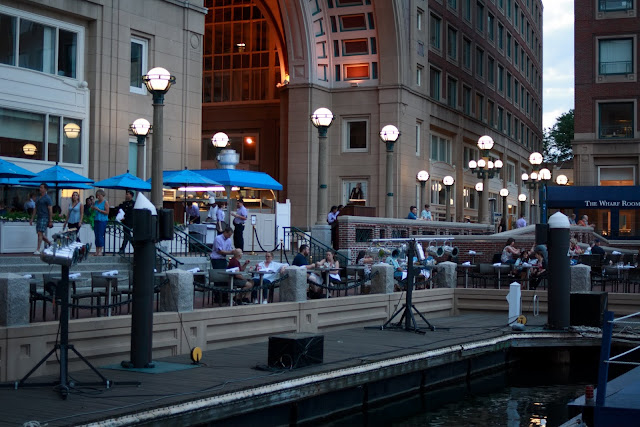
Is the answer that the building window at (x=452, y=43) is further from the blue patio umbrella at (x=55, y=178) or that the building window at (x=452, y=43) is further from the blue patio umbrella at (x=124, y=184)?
the blue patio umbrella at (x=55, y=178)

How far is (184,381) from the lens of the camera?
13.7 m

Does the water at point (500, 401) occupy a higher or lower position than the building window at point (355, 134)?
lower

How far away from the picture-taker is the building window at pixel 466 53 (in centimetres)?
6194

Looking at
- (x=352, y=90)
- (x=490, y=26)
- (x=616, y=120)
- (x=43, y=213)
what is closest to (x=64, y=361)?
(x=43, y=213)

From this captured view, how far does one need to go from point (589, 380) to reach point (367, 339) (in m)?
5.38

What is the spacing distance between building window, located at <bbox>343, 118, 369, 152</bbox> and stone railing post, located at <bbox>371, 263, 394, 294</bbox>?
28.3 m

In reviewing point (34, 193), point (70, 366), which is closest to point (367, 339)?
point (70, 366)

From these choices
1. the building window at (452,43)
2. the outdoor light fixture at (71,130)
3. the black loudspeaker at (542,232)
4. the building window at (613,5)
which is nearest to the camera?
the black loudspeaker at (542,232)

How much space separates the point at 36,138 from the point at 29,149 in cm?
48

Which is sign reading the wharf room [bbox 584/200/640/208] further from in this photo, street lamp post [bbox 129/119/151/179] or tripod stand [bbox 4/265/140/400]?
tripod stand [bbox 4/265/140/400]

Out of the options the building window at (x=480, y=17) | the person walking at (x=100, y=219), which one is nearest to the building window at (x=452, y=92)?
the building window at (x=480, y=17)

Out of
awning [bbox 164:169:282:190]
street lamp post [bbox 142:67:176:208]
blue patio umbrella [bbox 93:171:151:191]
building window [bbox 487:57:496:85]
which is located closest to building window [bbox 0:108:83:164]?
awning [bbox 164:169:282:190]

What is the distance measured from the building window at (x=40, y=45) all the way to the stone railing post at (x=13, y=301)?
1742 cm

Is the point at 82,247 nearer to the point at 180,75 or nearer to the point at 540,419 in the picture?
the point at 540,419
